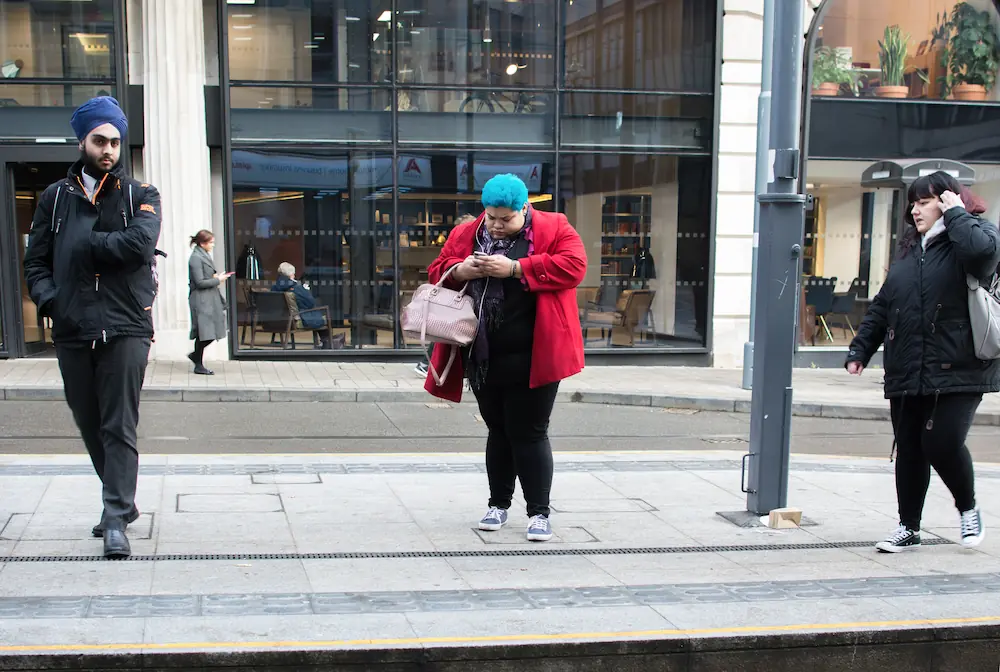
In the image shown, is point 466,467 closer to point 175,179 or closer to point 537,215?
point 537,215

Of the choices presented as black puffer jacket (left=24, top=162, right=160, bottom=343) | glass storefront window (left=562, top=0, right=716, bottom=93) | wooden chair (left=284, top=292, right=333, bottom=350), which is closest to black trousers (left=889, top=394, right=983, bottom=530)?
black puffer jacket (left=24, top=162, right=160, bottom=343)

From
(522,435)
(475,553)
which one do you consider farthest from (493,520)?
(522,435)

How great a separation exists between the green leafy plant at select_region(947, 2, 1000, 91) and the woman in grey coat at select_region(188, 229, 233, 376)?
35.5 feet

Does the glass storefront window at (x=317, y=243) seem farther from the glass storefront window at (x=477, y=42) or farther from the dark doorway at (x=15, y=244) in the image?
the dark doorway at (x=15, y=244)

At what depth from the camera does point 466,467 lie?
22.4 ft

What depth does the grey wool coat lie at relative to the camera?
38.9ft

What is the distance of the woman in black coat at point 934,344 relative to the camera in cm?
463

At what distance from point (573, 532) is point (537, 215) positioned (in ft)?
5.33

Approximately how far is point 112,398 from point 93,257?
2.06 ft

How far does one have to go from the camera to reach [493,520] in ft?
16.9

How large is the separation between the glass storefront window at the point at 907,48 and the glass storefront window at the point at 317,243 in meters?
6.13

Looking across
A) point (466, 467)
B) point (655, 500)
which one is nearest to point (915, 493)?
point (655, 500)

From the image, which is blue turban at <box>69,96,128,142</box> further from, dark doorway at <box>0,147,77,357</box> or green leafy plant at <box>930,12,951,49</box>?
green leafy plant at <box>930,12,951,49</box>

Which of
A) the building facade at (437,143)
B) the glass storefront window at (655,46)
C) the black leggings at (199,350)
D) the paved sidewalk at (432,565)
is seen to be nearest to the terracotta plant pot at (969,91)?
the building facade at (437,143)
